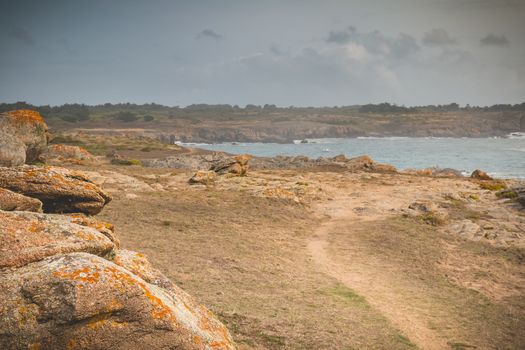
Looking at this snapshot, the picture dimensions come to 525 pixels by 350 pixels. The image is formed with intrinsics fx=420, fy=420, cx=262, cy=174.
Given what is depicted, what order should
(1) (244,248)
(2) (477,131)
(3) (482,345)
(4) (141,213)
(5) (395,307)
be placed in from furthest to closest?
(2) (477,131) < (4) (141,213) < (1) (244,248) < (5) (395,307) < (3) (482,345)

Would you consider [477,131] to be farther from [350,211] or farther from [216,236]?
[216,236]

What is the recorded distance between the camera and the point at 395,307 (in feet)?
45.7

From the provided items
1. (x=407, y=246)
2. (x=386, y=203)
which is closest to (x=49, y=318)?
(x=407, y=246)

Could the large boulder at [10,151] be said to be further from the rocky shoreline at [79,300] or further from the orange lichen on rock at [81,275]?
the orange lichen on rock at [81,275]

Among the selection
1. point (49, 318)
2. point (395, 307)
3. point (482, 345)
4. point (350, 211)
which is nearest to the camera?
point (49, 318)

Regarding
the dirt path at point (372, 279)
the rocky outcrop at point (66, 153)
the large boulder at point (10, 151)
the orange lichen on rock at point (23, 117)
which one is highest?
the orange lichen on rock at point (23, 117)

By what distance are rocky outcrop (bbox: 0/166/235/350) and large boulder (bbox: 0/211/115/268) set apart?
0.05ft

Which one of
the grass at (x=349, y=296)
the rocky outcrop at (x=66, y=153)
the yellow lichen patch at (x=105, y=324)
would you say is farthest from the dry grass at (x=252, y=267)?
the rocky outcrop at (x=66, y=153)

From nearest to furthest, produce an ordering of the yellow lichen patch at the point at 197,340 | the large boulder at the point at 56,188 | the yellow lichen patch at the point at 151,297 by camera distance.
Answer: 1. the yellow lichen patch at the point at 151,297
2. the yellow lichen patch at the point at 197,340
3. the large boulder at the point at 56,188

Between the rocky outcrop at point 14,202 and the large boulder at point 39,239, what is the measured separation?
304 cm

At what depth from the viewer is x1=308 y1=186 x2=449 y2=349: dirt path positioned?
12148 mm

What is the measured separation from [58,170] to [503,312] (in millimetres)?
16268

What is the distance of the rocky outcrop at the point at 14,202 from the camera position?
10.3 meters

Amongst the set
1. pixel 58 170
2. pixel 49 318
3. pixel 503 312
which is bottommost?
pixel 503 312
